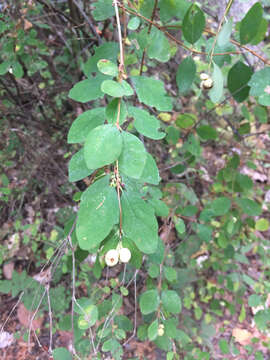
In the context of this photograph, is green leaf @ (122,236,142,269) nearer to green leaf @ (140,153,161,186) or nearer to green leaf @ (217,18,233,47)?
green leaf @ (140,153,161,186)

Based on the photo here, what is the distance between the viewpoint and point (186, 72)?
1.04m

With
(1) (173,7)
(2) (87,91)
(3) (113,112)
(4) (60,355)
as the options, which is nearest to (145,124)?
(3) (113,112)

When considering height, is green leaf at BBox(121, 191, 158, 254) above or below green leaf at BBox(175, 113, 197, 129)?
above

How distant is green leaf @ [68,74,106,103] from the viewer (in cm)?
86

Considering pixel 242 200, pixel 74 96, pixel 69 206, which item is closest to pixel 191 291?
pixel 242 200

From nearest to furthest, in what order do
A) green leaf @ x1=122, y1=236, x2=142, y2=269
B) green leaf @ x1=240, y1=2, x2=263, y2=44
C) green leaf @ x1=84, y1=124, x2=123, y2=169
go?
1. green leaf @ x1=84, y1=124, x2=123, y2=169
2. green leaf @ x1=122, y1=236, x2=142, y2=269
3. green leaf @ x1=240, y1=2, x2=263, y2=44

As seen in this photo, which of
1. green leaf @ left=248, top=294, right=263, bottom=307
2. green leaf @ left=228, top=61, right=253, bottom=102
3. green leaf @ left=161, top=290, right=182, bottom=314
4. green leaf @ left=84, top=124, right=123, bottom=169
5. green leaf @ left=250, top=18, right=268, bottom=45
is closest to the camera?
green leaf @ left=84, top=124, right=123, bottom=169

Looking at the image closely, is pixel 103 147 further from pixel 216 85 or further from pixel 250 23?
pixel 250 23

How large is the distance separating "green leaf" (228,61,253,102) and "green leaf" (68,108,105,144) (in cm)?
70

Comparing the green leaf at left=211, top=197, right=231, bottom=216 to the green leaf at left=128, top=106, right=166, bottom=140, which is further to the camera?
the green leaf at left=211, top=197, right=231, bottom=216

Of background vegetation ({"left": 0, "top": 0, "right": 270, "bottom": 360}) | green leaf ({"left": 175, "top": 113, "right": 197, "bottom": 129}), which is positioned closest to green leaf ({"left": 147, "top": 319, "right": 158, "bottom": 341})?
background vegetation ({"left": 0, "top": 0, "right": 270, "bottom": 360})

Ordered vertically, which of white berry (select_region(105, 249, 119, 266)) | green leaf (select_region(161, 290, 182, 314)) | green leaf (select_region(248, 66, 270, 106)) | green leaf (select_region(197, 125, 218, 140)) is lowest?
green leaf (select_region(161, 290, 182, 314))

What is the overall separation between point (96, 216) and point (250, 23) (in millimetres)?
800

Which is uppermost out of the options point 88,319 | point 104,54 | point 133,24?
point 133,24
